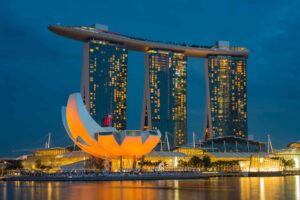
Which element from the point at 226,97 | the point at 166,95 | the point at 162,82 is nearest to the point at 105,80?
the point at 162,82

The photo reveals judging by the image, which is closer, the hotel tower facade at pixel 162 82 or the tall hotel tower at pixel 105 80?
the tall hotel tower at pixel 105 80

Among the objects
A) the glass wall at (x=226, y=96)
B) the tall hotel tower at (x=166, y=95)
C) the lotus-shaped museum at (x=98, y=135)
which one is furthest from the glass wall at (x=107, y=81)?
the lotus-shaped museum at (x=98, y=135)

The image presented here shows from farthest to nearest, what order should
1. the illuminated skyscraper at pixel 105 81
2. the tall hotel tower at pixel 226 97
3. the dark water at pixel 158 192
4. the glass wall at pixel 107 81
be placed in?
the tall hotel tower at pixel 226 97 → the glass wall at pixel 107 81 → the illuminated skyscraper at pixel 105 81 → the dark water at pixel 158 192

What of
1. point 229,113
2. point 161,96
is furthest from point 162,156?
point 229,113

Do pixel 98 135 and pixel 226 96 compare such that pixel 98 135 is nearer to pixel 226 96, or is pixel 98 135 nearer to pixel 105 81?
pixel 105 81

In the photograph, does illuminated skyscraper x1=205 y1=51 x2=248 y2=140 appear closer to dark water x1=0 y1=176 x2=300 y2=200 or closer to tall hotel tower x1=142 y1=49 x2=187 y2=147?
tall hotel tower x1=142 y1=49 x2=187 y2=147

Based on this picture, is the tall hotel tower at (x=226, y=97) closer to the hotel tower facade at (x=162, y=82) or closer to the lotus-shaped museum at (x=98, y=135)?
the hotel tower facade at (x=162, y=82)

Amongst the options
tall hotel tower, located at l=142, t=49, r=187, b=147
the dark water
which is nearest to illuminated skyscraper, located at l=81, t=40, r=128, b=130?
tall hotel tower, located at l=142, t=49, r=187, b=147
